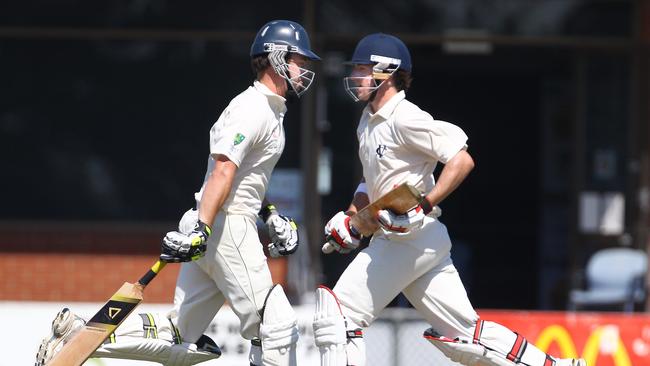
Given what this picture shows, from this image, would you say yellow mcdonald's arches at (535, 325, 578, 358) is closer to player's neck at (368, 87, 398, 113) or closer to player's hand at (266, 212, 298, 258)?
player's hand at (266, 212, 298, 258)

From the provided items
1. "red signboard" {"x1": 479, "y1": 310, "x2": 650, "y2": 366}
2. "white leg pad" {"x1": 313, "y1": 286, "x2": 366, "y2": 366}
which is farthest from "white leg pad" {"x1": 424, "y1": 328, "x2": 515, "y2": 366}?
"red signboard" {"x1": 479, "y1": 310, "x2": 650, "y2": 366}

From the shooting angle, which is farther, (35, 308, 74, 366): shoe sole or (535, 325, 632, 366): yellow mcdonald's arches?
(535, 325, 632, 366): yellow mcdonald's arches

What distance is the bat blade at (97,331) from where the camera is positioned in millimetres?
6863

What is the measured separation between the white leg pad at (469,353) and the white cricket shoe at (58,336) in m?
1.86

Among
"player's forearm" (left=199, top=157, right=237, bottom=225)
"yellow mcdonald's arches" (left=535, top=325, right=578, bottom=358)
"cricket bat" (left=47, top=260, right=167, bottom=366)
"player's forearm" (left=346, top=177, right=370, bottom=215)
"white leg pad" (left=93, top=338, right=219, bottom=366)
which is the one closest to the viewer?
"player's forearm" (left=199, top=157, right=237, bottom=225)

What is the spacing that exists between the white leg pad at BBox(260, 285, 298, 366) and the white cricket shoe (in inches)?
38.2

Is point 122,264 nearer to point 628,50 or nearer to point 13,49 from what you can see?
point 13,49

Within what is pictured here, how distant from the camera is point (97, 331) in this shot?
6.88 metres

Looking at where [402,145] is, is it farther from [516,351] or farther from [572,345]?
[572,345]

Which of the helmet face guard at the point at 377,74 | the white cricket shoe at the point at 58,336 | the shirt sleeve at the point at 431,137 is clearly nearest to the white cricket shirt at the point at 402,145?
the shirt sleeve at the point at 431,137

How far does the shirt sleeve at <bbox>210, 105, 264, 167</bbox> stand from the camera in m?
6.79

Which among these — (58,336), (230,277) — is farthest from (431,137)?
(58,336)

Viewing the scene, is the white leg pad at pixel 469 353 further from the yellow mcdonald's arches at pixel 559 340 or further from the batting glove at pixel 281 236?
the yellow mcdonald's arches at pixel 559 340

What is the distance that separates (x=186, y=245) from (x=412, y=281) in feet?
3.96
